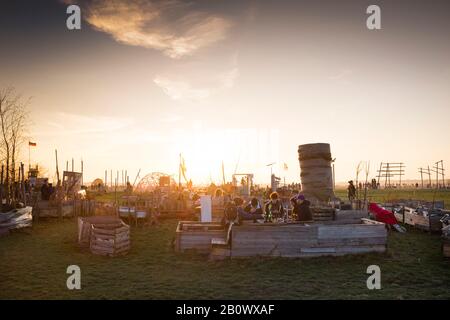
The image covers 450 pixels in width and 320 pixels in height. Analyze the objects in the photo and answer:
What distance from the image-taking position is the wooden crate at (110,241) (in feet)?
41.9

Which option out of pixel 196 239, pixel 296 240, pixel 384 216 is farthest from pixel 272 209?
pixel 384 216

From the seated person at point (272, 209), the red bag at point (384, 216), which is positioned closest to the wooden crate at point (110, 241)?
the seated person at point (272, 209)

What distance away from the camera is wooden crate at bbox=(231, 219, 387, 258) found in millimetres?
11664

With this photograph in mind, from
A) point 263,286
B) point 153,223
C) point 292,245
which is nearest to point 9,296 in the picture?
point 263,286

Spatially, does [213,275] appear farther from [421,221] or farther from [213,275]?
[421,221]

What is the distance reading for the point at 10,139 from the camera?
30.2 meters

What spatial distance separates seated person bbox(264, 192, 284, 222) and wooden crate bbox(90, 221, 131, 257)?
510 cm

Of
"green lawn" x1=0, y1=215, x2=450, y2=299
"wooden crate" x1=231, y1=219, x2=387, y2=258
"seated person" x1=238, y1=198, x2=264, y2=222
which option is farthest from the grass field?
"seated person" x1=238, y1=198, x2=264, y2=222

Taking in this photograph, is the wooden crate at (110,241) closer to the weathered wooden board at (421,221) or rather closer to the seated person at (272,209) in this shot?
the seated person at (272,209)

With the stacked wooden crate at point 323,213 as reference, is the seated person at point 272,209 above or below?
above

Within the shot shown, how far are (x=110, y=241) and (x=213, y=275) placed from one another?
14.7 feet

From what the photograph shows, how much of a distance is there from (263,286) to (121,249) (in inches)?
238

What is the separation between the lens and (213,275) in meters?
10.1

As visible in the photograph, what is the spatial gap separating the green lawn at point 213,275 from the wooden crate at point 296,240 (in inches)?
12.0
